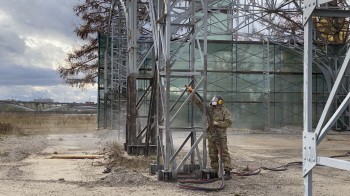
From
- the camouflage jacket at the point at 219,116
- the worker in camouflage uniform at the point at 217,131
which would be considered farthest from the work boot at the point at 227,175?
the camouflage jacket at the point at 219,116

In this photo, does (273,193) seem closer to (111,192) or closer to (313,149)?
(111,192)

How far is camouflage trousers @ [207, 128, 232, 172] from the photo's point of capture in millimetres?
10539

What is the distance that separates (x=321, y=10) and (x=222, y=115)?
564 centimetres

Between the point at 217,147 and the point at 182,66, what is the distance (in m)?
19.9

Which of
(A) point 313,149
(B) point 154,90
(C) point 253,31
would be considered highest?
(C) point 253,31

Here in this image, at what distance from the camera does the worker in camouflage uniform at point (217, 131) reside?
34.6ft

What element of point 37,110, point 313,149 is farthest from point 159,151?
point 37,110

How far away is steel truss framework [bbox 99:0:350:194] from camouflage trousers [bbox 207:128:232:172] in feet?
0.78

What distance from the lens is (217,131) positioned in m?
10.6

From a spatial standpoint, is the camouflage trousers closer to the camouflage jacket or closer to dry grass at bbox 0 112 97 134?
the camouflage jacket

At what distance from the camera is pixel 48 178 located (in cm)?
1112

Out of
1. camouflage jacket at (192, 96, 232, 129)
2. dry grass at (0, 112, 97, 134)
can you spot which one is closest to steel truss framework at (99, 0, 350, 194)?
camouflage jacket at (192, 96, 232, 129)

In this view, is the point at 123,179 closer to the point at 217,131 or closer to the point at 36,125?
the point at 217,131

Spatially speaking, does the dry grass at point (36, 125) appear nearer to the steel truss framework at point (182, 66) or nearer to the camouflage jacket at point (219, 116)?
the steel truss framework at point (182, 66)
